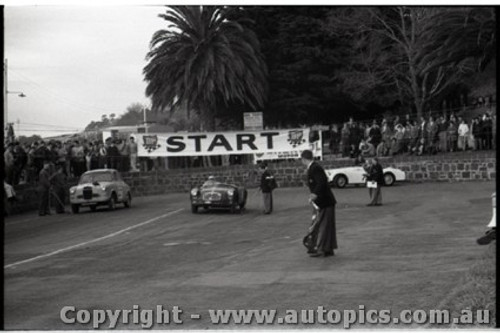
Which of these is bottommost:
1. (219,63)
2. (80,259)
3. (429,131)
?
(80,259)

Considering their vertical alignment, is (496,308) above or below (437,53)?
below

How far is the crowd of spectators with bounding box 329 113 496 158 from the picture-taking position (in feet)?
89.0

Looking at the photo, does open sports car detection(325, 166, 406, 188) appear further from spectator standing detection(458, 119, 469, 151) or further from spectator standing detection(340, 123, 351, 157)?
spectator standing detection(458, 119, 469, 151)

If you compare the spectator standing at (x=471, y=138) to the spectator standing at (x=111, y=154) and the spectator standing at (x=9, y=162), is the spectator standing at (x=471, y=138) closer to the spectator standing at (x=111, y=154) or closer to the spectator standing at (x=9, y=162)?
the spectator standing at (x=111, y=154)

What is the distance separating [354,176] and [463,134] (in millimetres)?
4644

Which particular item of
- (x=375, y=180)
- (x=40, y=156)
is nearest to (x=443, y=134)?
(x=375, y=180)

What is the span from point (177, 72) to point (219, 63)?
1433 mm

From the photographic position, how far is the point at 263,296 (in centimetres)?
1029

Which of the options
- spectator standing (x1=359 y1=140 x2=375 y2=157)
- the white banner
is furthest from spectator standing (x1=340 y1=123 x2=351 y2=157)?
the white banner

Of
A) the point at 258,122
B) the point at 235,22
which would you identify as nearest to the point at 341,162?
the point at 258,122

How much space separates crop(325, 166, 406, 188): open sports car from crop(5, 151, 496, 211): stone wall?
0.83m

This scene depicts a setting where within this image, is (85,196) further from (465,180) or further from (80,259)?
(465,180)

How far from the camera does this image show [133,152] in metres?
34.3

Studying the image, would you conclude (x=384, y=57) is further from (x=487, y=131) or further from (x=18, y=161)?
(x=18, y=161)
